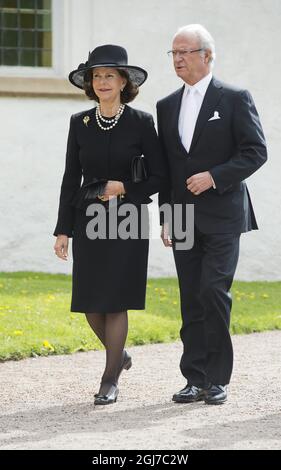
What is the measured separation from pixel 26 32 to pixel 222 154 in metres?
7.03

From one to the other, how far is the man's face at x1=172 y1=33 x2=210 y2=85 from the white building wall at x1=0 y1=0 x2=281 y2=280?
6.18m

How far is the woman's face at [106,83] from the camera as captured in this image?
6.20m

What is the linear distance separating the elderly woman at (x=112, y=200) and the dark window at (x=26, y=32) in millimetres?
6505

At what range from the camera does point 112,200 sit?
6.20 meters

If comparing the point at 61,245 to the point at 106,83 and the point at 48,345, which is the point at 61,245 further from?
the point at 48,345

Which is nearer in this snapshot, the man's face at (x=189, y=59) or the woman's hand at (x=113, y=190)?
the man's face at (x=189, y=59)

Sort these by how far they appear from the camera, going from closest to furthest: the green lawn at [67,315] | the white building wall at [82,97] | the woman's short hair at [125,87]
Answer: the woman's short hair at [125,87]
the green lawn at [67,315]
the white building wall at [82,97]

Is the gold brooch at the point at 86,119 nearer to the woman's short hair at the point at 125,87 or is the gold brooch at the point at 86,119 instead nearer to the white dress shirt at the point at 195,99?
the woman's short hair at the point at 125,87

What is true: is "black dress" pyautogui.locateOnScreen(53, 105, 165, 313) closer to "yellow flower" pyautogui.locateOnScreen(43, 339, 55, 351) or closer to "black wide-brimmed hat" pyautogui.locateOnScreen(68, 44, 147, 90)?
"black wide-brimmed hat" pyautogui.locateOnScreen(68, 44, 147, 90)

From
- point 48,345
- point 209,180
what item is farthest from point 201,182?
point 48,345

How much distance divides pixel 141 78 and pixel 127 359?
1.54 m

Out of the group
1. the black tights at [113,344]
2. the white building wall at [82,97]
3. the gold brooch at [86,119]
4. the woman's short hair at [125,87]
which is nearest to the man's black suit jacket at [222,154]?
the woman's short hair at [125,87]

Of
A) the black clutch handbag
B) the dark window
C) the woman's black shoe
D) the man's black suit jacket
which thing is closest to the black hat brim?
the man's black suit jacket

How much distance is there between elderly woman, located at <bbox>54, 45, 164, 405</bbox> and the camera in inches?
244
